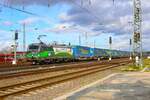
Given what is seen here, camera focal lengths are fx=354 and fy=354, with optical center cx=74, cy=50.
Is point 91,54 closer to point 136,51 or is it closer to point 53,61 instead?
point 53,61

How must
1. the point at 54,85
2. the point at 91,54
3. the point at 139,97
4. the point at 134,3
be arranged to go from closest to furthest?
the point at 139,97 < the point at 54,85 < the point at 134,3 < the point at 91,54

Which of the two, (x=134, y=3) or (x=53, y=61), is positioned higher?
(x=134, y=3)

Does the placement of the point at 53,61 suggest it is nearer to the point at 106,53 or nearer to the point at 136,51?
the point at 136,51

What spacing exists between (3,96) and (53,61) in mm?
43701

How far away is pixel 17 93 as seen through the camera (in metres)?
14.9

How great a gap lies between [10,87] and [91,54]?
62382 mm

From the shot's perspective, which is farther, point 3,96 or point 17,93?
point 17,93

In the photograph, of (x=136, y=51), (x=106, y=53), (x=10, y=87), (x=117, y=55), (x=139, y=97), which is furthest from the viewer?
(x=117, y=55)

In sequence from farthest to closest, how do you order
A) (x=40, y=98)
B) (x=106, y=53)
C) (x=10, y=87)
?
(x=106, y=53)
(x=10, y=87)
(x=40, y=98)

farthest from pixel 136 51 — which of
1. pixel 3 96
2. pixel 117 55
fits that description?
pixel 117 55

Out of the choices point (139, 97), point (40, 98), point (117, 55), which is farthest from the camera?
point (117, 55)

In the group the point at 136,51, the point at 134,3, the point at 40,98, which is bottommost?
the point at 40,98

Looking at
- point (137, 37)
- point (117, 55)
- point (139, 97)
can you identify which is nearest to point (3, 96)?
point (139, 97)

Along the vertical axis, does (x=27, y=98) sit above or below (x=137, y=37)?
below
